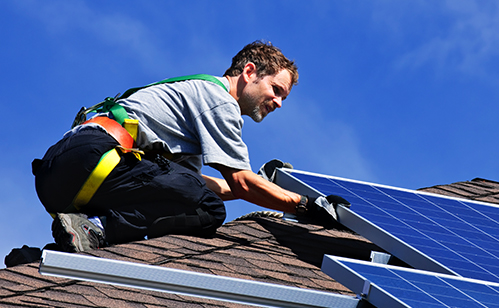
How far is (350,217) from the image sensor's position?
5402mm

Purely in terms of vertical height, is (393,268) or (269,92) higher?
(269,92)

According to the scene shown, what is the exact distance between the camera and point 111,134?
5293mm

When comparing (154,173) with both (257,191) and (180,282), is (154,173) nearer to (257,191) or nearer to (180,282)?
(257,191)

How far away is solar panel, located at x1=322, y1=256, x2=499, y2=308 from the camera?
3.64 m

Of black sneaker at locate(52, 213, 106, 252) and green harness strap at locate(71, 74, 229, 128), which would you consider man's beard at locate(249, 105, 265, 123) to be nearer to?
green harness strap at locate(71, 74, 229, 128)

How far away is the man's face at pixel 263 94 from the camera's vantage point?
20.8ft

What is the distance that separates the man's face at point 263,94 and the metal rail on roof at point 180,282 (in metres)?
3.04

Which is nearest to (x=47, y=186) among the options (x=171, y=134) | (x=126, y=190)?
(x=126, y=190)

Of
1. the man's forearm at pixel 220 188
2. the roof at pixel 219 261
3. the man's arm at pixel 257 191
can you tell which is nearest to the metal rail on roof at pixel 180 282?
the roof at pixel 219 261

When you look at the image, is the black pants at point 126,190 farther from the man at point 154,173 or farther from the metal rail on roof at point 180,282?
the metal rail on roof at point 180,282

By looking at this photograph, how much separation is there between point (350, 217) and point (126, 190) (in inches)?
72.6

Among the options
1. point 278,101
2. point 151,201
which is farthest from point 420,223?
point 151,201

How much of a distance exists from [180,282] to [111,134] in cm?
219

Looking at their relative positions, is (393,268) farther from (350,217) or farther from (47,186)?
(47,186)
